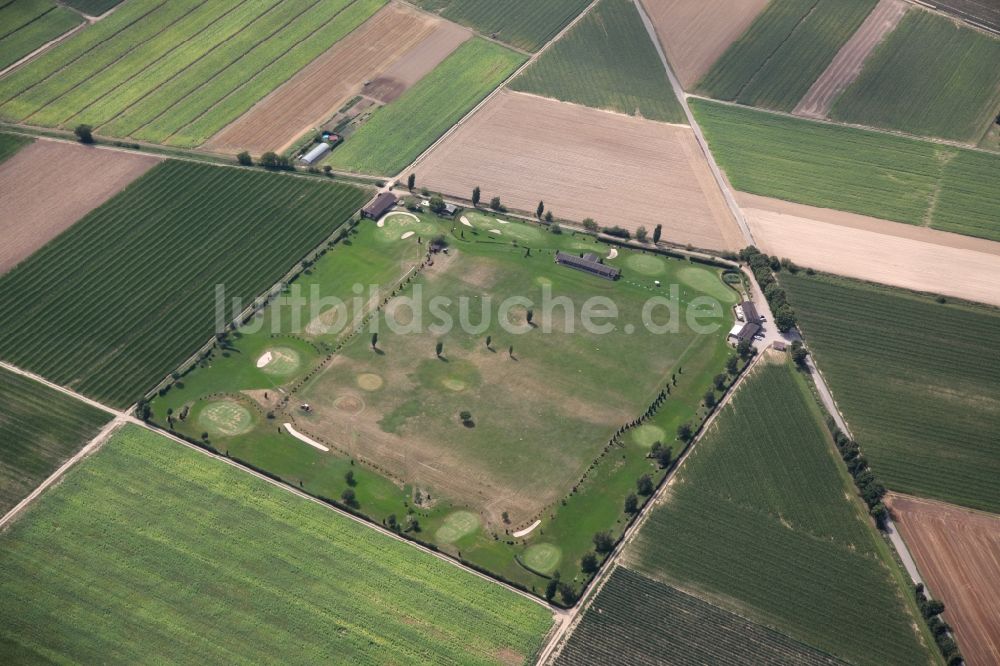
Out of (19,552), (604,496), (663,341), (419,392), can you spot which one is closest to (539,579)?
(604,496)

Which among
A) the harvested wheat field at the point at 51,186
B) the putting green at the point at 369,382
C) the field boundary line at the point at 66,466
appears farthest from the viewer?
the harvested wheat field at the point at 51,186

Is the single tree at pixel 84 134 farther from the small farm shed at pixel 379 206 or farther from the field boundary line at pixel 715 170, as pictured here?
the field boundary line at pixel 715 170

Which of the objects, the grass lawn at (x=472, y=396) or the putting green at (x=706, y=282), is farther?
the putting green at (x=706, y=282)

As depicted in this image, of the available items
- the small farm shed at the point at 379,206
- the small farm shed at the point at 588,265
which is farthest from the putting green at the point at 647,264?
the small farm shed at the point at 379,206

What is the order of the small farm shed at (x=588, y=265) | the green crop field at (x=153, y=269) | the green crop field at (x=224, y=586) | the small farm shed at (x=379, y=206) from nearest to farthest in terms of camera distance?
the green crop field at (x=224, y=586)
the green crop field at (x=153, y=269)
the small farm shed at (x=588, y=265)
the small farm shed at (x=379, y=206)

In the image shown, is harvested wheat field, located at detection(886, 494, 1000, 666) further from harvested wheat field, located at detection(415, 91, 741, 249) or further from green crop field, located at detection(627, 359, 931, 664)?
harvested wheat field, located at detection(415, 91, 741, 249)

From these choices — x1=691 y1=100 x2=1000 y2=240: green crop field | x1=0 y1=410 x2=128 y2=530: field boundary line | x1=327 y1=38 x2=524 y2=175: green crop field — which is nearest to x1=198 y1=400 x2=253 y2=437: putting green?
x1=0 y1=410 x2=128 y2=530: field boundary line

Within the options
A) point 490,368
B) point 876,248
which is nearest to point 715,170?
point 876,248

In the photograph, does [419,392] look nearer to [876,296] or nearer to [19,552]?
[19,552]
